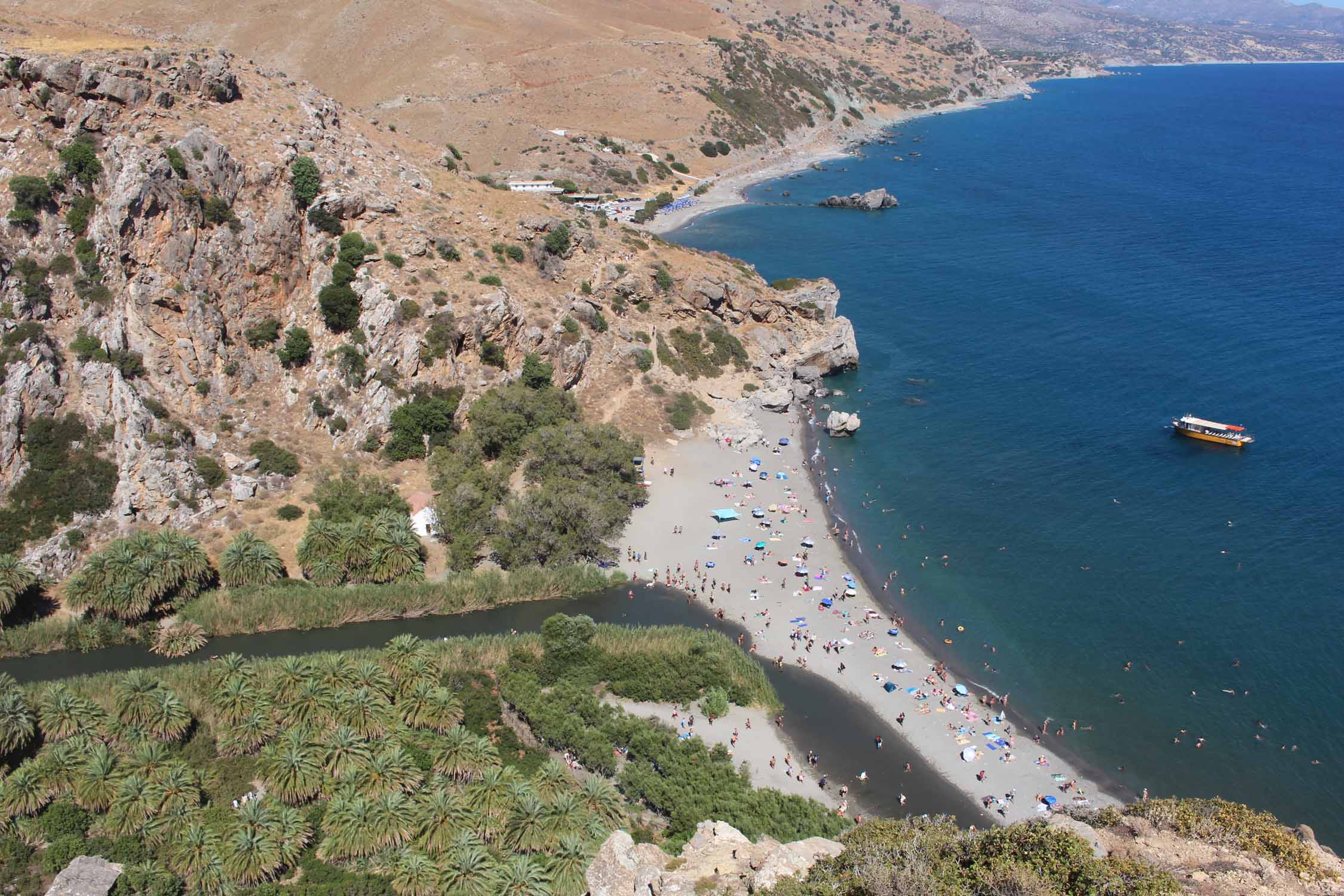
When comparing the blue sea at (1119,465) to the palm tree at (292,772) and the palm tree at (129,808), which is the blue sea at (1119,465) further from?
the palm tree at (129,808)

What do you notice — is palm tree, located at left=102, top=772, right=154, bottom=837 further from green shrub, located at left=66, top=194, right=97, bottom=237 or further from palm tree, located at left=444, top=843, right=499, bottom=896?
green shrub, located at left=66, top=194, right=97, bottom=237

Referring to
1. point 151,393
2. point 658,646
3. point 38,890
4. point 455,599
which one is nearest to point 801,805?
point 658,646

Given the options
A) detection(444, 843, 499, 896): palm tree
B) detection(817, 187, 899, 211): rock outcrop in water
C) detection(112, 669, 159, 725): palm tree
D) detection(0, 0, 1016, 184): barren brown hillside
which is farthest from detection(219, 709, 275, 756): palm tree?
detection(817, 187, 899, 211): rock outcrop in water

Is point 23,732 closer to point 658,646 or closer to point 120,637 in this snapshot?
point 120,637

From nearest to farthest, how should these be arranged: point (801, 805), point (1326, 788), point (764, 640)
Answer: point (801, 805) → point (1326, 788) → point (764, 640)

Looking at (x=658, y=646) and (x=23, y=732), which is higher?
(x=23, y=732)

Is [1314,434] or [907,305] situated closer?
[1314,434]

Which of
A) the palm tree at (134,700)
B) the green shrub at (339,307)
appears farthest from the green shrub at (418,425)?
the palm tree at (134,700)
